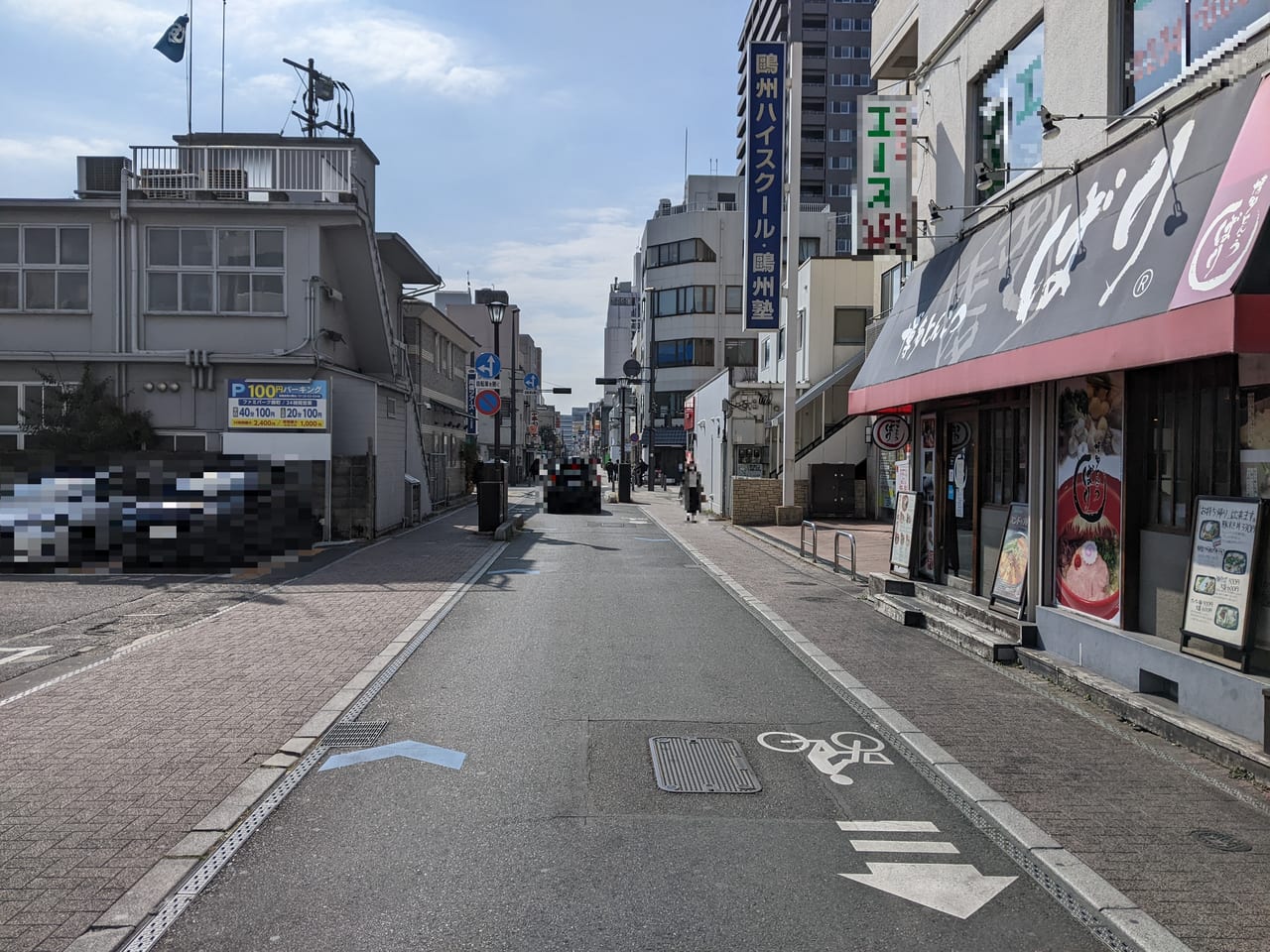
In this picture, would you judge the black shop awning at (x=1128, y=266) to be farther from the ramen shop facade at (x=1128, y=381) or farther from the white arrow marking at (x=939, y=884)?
the white arrow marking at (x=939, y=884)

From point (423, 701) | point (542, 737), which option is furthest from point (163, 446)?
point (542, 737)

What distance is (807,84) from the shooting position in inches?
3174

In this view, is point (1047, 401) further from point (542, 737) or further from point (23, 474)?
point (23, 474)

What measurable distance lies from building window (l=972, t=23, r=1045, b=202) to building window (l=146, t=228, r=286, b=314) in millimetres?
16192

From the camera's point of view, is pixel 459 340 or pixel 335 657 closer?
pixel 335 657

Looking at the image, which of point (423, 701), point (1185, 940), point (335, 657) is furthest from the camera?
point (335, 657)

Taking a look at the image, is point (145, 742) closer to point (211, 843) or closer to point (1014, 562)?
point (211, 843)

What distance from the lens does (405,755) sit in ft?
22.1

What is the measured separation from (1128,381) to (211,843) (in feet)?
25.1

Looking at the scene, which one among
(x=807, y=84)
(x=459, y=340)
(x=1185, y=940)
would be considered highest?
(x=807, y=84)

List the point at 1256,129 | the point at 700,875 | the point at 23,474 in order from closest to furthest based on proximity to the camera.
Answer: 1. the point at 700,875
2. the point at 1256,129
3. the point at 23,474

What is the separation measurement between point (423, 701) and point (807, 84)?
80.9m

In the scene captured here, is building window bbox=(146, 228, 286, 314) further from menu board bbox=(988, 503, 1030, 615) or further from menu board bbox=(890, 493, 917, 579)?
menu board bbox=(988, 503, 1030, 615)

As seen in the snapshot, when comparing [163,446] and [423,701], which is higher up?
[163,446]
